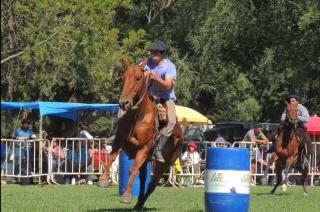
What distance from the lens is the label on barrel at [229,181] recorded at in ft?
39.6

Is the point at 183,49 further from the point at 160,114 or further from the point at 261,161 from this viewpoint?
the point at 160,114

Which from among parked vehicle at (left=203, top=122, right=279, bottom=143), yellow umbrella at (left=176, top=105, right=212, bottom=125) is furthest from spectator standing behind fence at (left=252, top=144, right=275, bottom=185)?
parked vehicle at (left=203, top=122, right=279, bottom=143)

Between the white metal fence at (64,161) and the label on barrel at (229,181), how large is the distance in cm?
1307

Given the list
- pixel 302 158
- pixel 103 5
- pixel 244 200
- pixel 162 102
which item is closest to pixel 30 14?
pixel 103 5

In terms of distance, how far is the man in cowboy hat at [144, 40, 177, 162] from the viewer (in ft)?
44.2

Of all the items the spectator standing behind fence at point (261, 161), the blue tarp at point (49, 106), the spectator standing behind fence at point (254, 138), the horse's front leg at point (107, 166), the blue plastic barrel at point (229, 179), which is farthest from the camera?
the spectator standing behind fence at point (261, 161)

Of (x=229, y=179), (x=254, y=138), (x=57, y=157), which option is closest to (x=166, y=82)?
(x=229, y=179)

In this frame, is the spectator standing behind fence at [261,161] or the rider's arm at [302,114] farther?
the spectator standing behind fence at [261,161]

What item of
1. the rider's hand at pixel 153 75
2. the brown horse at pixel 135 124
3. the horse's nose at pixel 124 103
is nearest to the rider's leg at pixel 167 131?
the brown horse at pixel 135 124

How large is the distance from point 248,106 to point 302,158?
22.5 meters

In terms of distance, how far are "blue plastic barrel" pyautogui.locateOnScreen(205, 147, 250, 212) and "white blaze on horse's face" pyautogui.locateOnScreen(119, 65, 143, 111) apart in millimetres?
1453

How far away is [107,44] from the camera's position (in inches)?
1228

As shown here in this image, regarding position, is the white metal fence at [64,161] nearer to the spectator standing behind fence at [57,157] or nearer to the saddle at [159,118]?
the spectator standing behind fence at [57,157]

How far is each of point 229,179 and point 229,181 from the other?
0.10 feet
